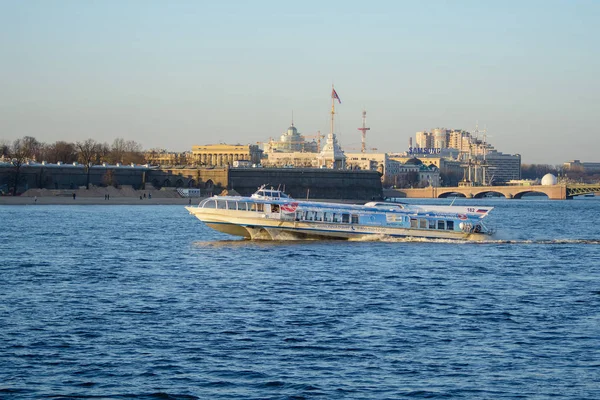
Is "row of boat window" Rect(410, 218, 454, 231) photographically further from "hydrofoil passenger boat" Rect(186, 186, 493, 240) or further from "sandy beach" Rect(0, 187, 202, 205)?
"sandy beach" Rect(0, 187, 202, 205)

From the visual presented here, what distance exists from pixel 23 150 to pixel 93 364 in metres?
171

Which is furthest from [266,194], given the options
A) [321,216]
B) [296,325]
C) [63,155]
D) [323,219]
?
[63,155]

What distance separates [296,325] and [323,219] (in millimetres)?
30964

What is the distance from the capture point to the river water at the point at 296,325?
21688mm

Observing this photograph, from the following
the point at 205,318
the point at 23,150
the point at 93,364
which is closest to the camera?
the point at 93,364

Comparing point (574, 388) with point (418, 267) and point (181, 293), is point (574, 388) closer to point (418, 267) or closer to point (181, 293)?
point (181, 293)

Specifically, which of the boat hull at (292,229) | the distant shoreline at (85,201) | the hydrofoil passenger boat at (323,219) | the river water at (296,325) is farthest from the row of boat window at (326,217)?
the distant shoreline at (85,201)

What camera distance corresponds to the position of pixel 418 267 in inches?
1754

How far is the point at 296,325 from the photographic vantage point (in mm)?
28250

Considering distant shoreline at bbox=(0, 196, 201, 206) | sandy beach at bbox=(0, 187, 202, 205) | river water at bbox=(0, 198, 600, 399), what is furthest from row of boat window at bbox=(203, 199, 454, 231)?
sandy beach at bbox=(0, 187, 202, 205)

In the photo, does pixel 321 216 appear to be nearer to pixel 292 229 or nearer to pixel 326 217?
pixel 326 217

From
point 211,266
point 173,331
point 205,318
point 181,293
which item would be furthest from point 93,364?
point 211,266

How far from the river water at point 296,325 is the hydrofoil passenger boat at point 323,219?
705 centimetres

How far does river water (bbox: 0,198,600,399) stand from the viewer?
2169 centimetres
